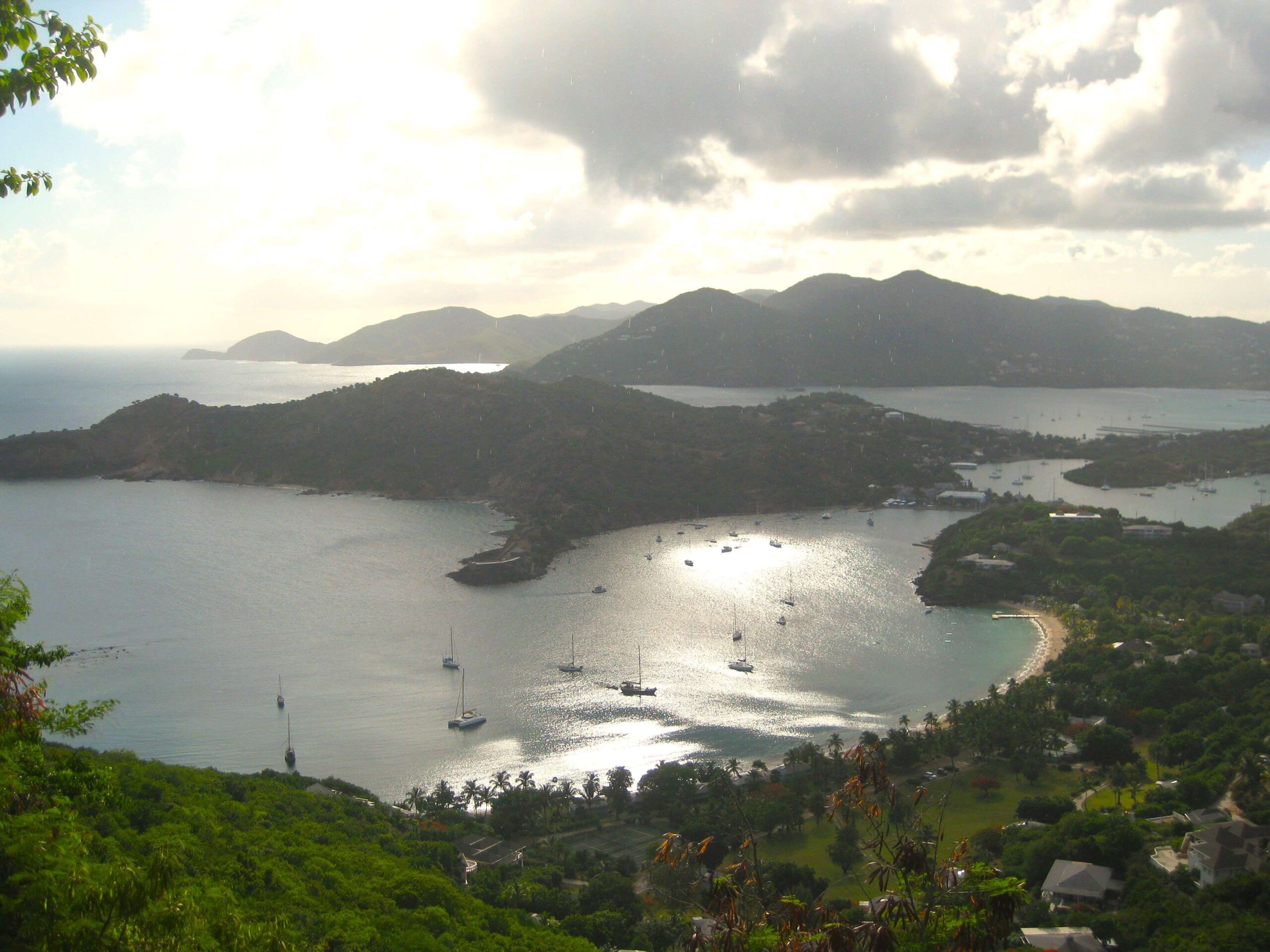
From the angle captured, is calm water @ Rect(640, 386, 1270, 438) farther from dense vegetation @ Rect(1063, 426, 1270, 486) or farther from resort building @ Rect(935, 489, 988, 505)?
resort building @ Rect(935, 489, 988, 505)

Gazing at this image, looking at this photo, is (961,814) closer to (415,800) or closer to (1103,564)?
(415,800)

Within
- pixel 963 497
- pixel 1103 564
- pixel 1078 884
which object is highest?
pixel 963 497

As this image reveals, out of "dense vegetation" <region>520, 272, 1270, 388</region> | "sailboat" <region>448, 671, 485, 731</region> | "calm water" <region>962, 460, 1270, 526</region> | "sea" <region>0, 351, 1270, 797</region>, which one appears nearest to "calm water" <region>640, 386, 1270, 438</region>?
"dense vegetation" <region>520, 272, 1270, 388</region>

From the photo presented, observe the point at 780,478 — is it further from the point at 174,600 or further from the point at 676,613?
the point at 174,600

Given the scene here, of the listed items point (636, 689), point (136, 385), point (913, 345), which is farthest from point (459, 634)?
point (136, 385)

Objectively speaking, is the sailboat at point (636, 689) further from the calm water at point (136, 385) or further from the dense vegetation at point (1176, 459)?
the calm water at point (136, 385)

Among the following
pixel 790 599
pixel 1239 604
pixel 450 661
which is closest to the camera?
pixel 450 661

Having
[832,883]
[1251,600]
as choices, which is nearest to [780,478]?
[1251,600]
